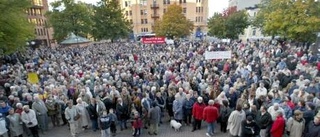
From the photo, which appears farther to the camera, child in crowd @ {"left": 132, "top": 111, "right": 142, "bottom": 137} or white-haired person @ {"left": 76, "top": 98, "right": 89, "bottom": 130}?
white-haired person @ {"left": 76, "top": 98, "right": 89, "bottom": 130}

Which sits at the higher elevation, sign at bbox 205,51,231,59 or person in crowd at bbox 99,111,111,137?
sign at bbox 205,51,231,59

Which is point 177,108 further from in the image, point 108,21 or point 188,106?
point 108,21

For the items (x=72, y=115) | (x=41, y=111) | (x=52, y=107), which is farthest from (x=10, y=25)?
(x=72, y=115)

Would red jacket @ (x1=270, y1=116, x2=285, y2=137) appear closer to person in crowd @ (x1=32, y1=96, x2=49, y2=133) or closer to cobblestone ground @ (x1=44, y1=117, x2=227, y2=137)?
cobblestone ground @ (x1=44, y1=117, x2=227, y2=137)

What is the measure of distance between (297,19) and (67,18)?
1311 inches

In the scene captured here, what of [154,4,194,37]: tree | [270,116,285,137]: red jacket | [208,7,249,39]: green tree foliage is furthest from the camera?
[154,4,194,37]: tree

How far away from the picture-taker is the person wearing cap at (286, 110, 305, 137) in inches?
284

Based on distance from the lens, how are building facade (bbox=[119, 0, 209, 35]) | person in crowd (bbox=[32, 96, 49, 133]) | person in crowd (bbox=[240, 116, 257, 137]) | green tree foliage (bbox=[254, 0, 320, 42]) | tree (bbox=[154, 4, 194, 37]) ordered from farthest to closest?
building facade (bbox=[119, 0, 209, 35]) < tree (bbox=[154, 4, 194, 37]) < green tree foliage (bbox=[254, 0, 320, 42]) < person in crowd (bbox=[32, 96, 49, 133]) < person in crowd (bbox=[240, 116, 257, 137])

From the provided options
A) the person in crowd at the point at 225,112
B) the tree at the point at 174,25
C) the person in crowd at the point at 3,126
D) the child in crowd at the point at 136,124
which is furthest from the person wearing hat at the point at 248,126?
the tree at the point at 174,25

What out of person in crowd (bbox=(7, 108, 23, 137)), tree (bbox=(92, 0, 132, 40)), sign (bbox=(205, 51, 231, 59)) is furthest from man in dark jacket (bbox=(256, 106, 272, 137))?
tree (bbox=(92, 0, 132, 40))

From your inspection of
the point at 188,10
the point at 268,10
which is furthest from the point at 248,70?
the point at 188,10

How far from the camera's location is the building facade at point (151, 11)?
6369 cm

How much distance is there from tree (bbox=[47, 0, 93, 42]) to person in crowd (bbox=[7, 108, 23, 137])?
112ft

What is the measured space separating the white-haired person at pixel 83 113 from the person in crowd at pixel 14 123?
2.01 metres
